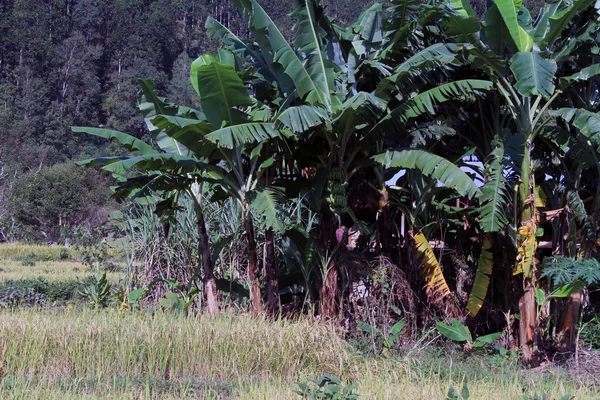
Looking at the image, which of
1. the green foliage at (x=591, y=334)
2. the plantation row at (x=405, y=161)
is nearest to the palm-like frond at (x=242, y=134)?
the plantation row at (x=405, y=161)

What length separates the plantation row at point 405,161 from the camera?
8.88 m

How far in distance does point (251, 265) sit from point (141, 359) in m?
2.59

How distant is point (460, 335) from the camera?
9.26 m

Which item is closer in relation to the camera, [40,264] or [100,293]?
[100,293]

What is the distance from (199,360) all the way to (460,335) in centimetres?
358

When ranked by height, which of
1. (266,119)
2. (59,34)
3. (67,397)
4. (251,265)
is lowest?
(67,397)

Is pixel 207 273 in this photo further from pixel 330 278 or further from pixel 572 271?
pixel 572 271

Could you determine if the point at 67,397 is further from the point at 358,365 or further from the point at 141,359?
the point at 358,365

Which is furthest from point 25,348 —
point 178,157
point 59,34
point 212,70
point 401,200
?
point 59,34

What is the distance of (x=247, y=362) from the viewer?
763 cm

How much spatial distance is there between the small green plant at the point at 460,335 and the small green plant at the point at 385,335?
0.57 m

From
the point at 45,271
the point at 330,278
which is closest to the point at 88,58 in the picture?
the point at 45,271

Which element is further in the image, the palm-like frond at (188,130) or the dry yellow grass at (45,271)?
the dry yellow grass at (45,271)

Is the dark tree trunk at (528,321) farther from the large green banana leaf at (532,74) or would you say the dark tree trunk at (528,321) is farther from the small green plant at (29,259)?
the small green plant at (29,259)
